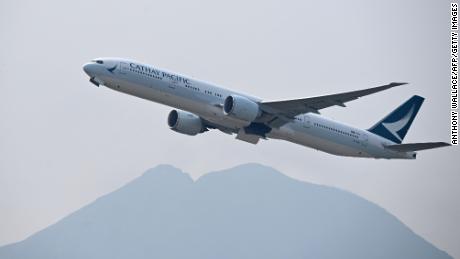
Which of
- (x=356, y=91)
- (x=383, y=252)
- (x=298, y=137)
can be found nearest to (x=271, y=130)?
(x=298, y=137)

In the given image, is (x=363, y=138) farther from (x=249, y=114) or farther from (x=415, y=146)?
(x=249, y=114)

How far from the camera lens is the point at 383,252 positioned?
175 meters

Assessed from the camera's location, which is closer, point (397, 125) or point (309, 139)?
point (309, 139)

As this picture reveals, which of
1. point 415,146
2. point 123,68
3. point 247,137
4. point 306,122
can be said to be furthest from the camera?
point 415,146

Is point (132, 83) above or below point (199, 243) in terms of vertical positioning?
above

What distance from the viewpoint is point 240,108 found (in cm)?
5731

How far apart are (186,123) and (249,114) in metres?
7.06

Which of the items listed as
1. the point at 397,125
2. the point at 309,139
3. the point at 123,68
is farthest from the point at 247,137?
the point at 397,125

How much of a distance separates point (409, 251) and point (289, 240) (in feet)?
80.6

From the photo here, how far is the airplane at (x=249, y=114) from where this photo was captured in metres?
56.0

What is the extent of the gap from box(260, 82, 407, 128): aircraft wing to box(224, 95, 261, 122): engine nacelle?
53.1 inches

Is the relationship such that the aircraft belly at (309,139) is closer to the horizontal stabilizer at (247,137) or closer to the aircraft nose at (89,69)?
the horizontal stabilizer at (247,137)

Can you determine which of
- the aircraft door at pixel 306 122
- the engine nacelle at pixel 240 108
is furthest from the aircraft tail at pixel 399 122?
the engine nacelle at pixel 240 108

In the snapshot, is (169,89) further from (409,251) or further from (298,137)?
(409,251)
